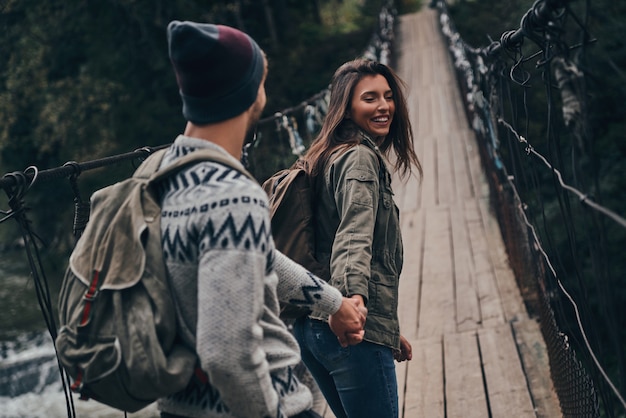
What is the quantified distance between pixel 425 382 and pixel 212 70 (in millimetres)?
2895

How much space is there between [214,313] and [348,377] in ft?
2.74

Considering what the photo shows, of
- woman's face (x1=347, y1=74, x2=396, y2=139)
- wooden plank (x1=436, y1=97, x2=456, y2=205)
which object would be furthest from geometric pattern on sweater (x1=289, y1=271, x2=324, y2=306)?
wooden plank (x1=436, y1=97, x2=456, y2=205)

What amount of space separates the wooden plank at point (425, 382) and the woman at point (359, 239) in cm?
147

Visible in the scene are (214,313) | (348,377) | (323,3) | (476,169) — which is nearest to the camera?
(214,313)

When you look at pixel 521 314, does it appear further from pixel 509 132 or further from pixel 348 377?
pixel 348 377

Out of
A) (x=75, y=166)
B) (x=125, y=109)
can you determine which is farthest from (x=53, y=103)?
(x=75, y=166)

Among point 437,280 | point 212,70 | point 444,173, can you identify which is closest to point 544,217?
point 212,70

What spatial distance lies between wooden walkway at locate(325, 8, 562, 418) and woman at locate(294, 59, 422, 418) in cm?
161

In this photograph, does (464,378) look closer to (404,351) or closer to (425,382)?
(425,382)

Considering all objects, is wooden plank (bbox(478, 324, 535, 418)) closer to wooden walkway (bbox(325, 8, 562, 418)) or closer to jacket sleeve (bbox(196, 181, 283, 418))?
wooden walkway (bbox(325, 8, 562, 418))

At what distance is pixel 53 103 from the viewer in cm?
1912

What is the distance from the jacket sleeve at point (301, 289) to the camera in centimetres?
163

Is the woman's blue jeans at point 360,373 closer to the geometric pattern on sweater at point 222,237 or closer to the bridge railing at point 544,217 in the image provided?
the bridge railing at point 544,217

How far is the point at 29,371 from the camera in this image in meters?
12.6
